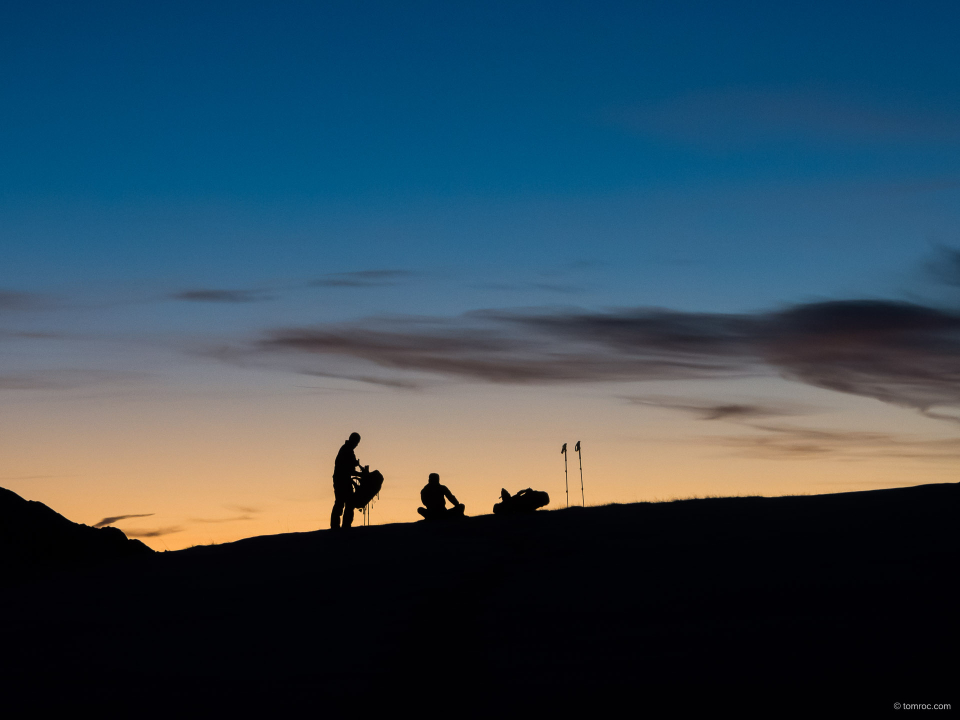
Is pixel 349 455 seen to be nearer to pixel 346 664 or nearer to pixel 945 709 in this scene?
pixel 346 664

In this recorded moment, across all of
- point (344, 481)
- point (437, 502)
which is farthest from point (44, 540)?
point (437, 502)

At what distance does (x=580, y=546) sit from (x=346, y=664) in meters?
7.06

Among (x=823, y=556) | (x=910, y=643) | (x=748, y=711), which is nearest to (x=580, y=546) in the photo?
(x=823, y=556)

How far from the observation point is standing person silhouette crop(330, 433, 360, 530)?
2083cm

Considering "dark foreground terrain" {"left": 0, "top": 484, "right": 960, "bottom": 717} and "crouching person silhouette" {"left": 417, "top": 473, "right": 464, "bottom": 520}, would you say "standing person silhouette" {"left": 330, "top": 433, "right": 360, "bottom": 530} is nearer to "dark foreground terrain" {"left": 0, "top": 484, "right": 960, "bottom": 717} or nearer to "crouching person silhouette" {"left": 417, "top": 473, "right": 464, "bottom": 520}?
"crouching person silhouette" {"left": 417, "top": 473, "right": 464, "bottom": 520}

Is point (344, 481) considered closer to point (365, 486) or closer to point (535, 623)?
point (365, 486)

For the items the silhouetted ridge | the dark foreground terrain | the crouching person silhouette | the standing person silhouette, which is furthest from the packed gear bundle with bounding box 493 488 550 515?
the silhouetted ridge

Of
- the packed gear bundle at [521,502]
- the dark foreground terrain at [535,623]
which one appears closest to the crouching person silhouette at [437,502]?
the packed gear bundle at [521,502]

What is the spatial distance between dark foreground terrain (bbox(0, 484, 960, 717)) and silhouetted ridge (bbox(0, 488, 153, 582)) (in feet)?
2.67

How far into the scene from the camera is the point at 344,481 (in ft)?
68.6

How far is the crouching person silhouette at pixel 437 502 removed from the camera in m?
21.6

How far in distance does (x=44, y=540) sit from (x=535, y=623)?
38.4 feet

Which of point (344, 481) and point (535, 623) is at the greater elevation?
point (344, 481)

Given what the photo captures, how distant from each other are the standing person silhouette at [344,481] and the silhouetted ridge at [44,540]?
13.4 ft
